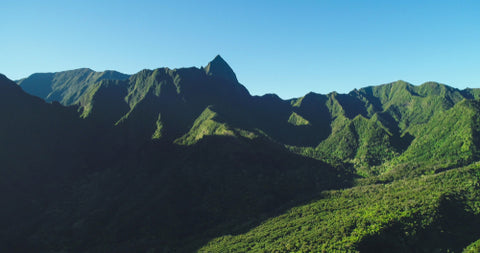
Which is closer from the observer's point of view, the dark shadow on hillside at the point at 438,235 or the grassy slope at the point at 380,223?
the dark shadow on hillside at the point at 438,235

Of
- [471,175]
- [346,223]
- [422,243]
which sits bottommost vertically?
[422,243]

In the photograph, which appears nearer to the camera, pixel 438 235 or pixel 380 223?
pixel 380 223

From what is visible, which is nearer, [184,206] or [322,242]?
[322,242]

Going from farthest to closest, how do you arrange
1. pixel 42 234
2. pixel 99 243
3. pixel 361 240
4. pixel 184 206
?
pixel 184 206 → pixel 42 234 → pixel 99 243 → pixel 361 240

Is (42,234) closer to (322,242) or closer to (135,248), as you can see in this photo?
(135,248)

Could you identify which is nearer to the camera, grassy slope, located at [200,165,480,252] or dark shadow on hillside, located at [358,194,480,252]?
dark shadow on hillside, located at [358,194,480,252]

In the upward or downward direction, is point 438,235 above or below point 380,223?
below

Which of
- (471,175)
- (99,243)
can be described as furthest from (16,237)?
(471,175)

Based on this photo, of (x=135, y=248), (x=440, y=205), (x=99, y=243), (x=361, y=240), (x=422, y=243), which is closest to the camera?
(x=361, y=240)
